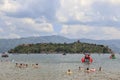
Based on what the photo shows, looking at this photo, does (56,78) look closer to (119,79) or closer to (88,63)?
(119,79)

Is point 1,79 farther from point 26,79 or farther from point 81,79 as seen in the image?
point 81,79

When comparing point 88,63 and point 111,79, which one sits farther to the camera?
point 88,63

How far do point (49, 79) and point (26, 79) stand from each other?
4274 mm

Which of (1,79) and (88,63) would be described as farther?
Result: (88,63)

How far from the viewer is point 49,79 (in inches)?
2426

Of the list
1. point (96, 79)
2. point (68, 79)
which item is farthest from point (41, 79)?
point (96, 79)

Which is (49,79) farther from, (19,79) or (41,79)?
(19,79)

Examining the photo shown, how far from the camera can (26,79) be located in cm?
6178

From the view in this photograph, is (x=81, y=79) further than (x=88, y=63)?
No

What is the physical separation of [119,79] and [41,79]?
48.0 ft

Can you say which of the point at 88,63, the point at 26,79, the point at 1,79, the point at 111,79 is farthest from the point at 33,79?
the point at 88,63

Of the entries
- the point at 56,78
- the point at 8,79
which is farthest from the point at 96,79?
the point at 8,79

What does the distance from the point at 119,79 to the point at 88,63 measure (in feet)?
159

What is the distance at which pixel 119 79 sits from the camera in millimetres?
62562
